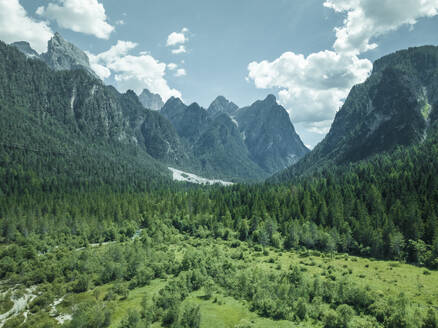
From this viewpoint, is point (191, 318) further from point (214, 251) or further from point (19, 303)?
point (19, 303)

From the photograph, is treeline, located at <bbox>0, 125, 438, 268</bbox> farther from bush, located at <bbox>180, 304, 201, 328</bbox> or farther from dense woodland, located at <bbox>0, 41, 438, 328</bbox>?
bush, located at <bbox>180, 304, 201, 328</bbox>

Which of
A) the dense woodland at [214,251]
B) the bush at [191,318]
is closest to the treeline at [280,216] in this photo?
the dense woodland at [214,251]

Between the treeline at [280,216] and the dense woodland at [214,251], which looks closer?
the dense woodland at [214,251]

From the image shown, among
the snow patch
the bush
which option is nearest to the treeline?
the snow patch

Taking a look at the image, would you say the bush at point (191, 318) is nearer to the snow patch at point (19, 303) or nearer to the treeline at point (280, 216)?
the snow patch at point (19, 303)

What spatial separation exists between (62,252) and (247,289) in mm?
64404

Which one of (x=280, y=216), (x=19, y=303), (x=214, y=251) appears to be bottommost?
(x=19, y=303)

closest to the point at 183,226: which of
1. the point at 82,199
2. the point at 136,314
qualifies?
the point at 82,199

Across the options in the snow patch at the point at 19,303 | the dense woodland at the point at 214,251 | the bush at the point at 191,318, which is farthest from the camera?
the snow patch at the point at 19,303

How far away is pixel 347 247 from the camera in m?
96.2

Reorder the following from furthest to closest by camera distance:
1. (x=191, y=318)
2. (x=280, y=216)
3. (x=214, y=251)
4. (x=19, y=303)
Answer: (x=280, y=216) < (x=214, y=251) < (x=19, y=303) < (x=191, y=318)

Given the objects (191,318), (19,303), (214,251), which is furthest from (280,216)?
(19,303)

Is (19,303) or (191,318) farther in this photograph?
(19,303)

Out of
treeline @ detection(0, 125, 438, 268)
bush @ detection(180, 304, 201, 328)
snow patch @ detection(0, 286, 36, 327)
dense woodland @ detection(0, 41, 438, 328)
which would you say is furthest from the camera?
treeline @ detection(0, 125, 438, 268)
